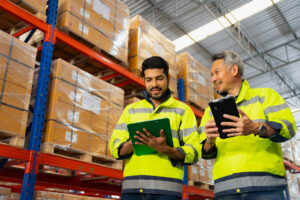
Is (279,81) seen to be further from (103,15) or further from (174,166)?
(174,166)

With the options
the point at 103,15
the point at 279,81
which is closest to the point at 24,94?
the point at 103,15

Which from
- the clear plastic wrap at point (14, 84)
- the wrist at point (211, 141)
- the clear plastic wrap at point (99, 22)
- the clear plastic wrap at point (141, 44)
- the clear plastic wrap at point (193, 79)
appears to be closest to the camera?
the wrist at point (211, 141)

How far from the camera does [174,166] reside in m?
2.04

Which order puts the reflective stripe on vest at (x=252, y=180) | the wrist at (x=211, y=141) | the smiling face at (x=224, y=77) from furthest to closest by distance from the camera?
the smiling face at (x=224, y=77) < the wrist at (x=211, y=141) < the reflective stripe on vest at (x=252, y=180)

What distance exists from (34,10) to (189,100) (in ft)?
12.6

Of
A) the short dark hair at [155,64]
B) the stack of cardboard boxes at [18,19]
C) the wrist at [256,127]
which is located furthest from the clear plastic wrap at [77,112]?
the wrist at [256,127]

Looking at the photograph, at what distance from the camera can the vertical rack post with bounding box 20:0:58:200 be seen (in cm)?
332

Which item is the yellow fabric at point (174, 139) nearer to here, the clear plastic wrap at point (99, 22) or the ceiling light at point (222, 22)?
the clear plastic wrap at point (99, 22)

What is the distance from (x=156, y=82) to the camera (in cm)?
233

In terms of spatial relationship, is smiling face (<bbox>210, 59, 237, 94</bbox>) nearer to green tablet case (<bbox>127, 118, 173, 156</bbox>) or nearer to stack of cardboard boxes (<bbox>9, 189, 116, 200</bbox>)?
green tablet case (<bbox>127, 118, 173, 156</bbox>)

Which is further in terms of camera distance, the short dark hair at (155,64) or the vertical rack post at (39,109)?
the vertical rack post at (39,109)

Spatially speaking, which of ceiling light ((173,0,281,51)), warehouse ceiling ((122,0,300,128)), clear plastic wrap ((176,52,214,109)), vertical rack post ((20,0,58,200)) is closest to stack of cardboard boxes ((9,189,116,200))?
vertical rack post ((20,0,58,200))

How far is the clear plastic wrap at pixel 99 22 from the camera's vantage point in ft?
13.8

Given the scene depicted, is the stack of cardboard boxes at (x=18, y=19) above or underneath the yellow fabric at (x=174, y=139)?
above
